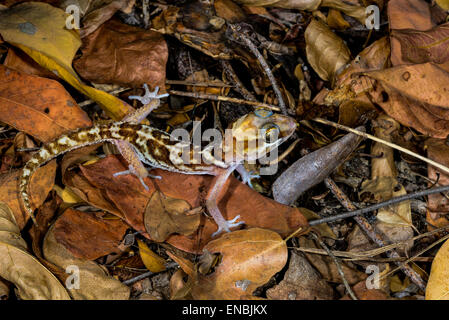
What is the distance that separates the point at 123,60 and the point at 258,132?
1.43m

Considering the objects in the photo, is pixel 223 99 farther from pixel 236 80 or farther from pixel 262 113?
pixel 262 113

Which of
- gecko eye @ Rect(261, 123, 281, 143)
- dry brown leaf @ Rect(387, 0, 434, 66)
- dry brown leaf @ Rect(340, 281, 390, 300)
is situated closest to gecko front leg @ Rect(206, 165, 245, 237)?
gecko eye @ Rect(261, 123, 281, 143)

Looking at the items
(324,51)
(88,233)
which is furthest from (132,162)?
(324,51)

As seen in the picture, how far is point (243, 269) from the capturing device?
8.50 ft

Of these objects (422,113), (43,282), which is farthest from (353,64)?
(43,282)

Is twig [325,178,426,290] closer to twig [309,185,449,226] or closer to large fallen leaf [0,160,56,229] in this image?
twig [309,185,449,226]

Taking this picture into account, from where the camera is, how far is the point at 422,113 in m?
2.94

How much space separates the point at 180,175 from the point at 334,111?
1511mm

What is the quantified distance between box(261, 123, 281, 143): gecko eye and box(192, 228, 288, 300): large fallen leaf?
0.77m

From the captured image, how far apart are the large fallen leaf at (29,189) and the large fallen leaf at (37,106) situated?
0.29 metres

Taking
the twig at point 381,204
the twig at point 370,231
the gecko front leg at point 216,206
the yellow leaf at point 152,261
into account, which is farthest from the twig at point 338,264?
the yellow leaf at point 152,261

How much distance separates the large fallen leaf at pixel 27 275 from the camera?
251 centimetres

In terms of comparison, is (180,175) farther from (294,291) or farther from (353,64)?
(353,64)

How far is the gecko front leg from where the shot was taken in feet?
9.60
